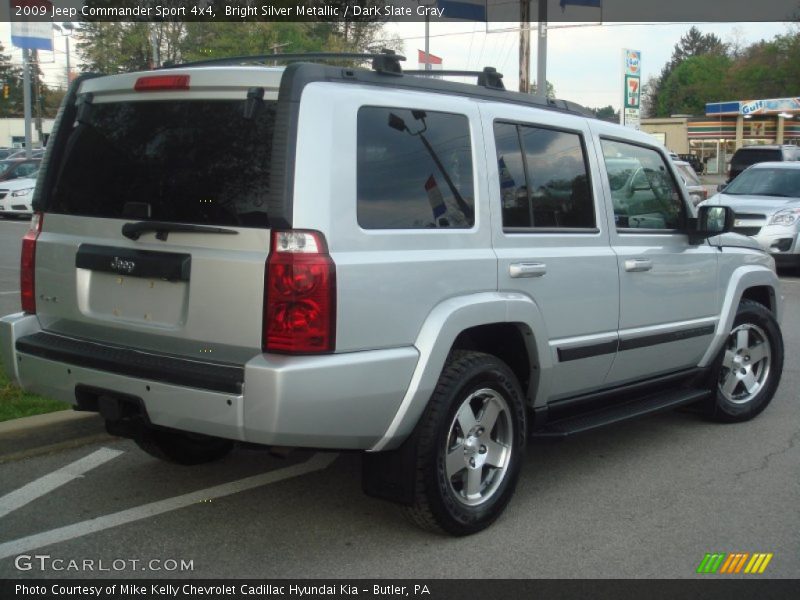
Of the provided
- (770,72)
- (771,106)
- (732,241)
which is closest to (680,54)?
(770,72)

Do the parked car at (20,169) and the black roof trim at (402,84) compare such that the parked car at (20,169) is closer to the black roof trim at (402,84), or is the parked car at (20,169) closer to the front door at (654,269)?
the front door at (654,269)

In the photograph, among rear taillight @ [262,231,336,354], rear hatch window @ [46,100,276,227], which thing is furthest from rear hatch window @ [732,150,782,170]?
rear taillight @ [262,231,336,354]

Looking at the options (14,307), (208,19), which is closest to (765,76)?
(208,19)

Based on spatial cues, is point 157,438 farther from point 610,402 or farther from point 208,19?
point 208,19

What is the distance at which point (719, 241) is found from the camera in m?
5.82

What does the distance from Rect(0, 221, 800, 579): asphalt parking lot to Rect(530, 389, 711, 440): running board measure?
34 centimetres

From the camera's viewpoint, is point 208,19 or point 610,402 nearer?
point 610,402

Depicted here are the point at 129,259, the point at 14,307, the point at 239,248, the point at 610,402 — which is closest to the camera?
the point at 239,248

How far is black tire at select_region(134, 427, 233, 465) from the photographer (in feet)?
15.4

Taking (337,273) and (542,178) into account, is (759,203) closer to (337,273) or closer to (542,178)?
(542,178)

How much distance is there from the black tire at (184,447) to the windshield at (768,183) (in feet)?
41.4

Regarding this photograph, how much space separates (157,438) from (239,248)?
1560mm

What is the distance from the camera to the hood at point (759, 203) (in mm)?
14211

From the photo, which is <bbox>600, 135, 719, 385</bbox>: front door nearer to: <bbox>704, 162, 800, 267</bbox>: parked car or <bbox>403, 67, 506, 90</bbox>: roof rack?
<bbox>403, 67, 506, 90</bbox>: roof rack
